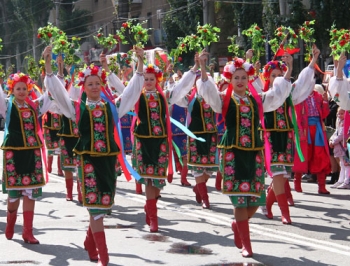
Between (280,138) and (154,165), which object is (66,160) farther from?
(280,138)

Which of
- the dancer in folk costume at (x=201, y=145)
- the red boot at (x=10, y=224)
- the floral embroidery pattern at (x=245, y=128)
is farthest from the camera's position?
the dancer in folk costume at (x=201, y=145)

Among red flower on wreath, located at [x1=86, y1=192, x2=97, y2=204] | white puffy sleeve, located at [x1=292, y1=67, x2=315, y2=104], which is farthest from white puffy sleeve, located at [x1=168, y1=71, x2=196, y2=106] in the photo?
red flower on wreath, located at [x1=86, y1=192, x2=97, y2=204]

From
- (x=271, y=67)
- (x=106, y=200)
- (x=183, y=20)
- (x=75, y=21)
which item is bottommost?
(x=106, y=200)

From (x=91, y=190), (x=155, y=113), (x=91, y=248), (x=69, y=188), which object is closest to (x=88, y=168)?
(x=91, y=190)

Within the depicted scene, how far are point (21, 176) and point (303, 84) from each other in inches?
130

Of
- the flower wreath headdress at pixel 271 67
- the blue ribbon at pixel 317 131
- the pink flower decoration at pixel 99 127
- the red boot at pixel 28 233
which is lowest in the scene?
the red boot at pixel 28 233

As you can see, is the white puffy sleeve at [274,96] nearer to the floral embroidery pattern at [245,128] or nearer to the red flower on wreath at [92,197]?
the floral embroidery pattern at [245,128]

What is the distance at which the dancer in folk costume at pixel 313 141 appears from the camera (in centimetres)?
1303

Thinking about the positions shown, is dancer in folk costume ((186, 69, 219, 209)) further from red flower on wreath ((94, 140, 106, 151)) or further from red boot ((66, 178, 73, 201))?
red flower on wreath ((94, 140, 106, 151))

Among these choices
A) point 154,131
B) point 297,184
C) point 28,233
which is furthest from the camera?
point 297,184

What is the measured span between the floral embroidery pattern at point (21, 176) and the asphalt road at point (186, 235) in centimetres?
62

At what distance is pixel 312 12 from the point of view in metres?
24.0

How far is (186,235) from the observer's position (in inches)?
369

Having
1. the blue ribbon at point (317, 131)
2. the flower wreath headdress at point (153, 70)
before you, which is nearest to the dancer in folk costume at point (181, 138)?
the blue ribbon at point (317, 131)
